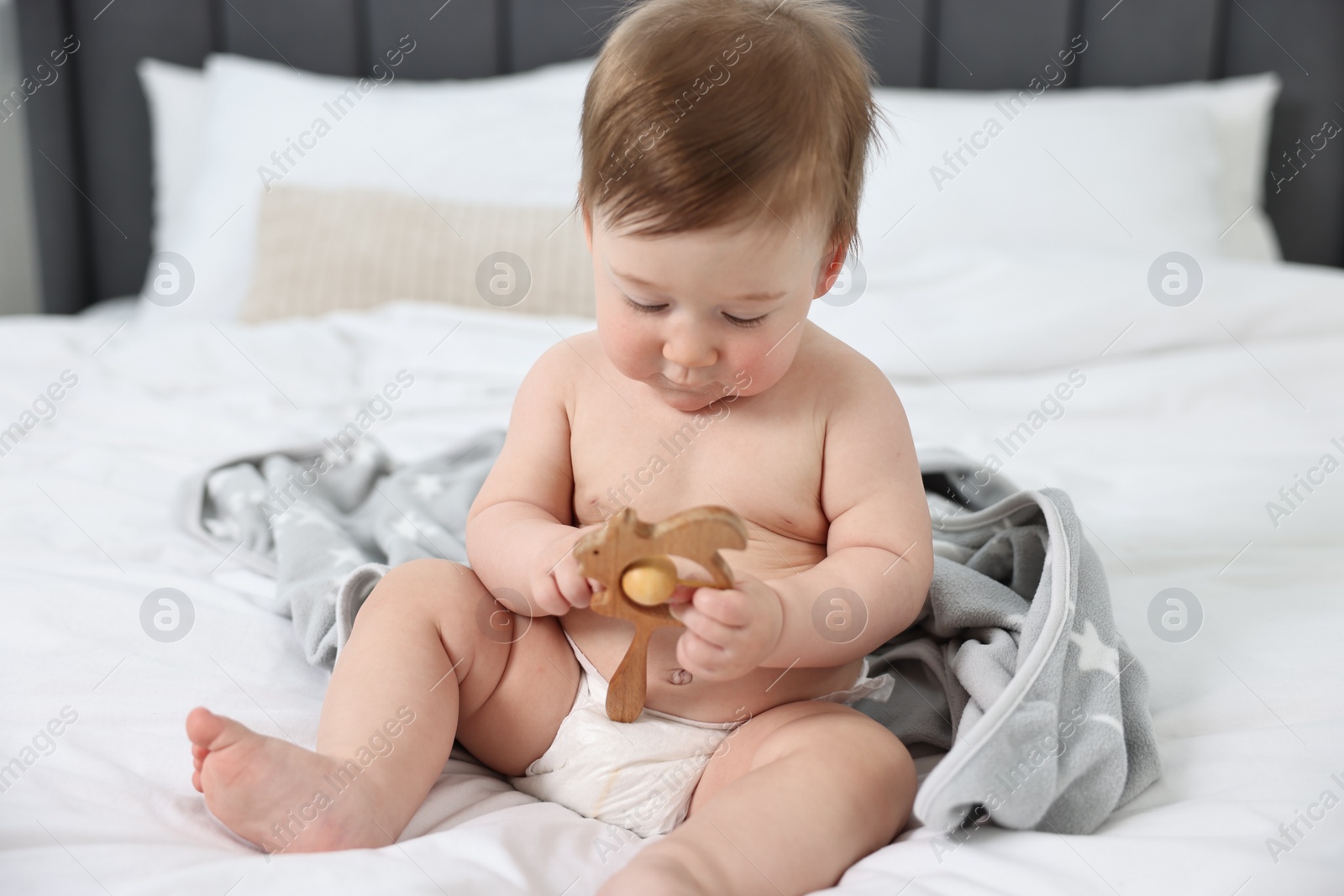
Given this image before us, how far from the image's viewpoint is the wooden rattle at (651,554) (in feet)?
2.01

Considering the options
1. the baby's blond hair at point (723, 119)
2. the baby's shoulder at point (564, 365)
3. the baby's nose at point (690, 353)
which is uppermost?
the baby's blond hair at point (723, 119)

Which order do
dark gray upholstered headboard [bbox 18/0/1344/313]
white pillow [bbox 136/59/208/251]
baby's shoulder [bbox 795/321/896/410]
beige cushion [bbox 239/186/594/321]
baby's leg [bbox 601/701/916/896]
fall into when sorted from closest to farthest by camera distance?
1. baby's leg [bbox 601/701/916/896]
2. baby's shoulder [bbox 795/321/896/410]
3. beige cushion [bbox 239/186/594/321]
4. dark gray upholstered headboard [bbox 18/0/1344/313]
5. white pillow [bbox 136/59/208/251]

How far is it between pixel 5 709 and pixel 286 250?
126 cm

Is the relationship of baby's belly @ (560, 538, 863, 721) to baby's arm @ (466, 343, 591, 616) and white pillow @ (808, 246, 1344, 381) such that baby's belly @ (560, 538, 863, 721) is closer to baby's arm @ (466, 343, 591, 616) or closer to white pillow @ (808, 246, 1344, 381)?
baby's arm @ (466, 343, 591, 616)

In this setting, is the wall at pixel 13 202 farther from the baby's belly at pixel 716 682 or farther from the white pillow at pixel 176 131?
the baby's belly at pixel 716 682

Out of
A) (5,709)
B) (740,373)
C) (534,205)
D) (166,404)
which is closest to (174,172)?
(534,205)

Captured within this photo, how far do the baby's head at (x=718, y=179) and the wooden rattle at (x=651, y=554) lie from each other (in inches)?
5.9

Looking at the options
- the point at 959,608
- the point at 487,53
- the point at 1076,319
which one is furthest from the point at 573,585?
the point at 487,53

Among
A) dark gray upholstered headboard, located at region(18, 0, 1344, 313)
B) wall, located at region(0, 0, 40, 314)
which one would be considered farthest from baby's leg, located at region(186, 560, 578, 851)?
wall, located at region(0, 0, 40, 314)

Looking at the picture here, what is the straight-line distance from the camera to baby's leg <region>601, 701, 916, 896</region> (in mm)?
588

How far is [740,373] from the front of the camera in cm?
75

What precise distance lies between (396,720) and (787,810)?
26cm

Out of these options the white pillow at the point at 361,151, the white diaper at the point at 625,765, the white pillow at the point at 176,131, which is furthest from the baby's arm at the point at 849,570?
the white pillow at the point at 176,131

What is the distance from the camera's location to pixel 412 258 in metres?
1.85
